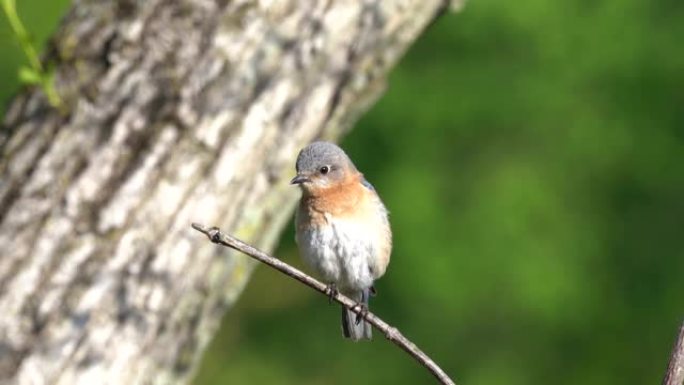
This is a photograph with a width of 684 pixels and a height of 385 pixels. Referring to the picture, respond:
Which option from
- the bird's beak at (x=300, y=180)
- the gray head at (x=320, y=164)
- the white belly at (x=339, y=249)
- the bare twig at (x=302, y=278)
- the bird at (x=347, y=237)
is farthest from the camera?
the white belly at (x=339, y=249)

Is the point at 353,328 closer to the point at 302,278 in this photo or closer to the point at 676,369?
the point at 302,278

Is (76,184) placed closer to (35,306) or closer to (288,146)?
(35,306)

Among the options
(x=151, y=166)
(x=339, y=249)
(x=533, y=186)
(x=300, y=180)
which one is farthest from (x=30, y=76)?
(x=533, y=186)

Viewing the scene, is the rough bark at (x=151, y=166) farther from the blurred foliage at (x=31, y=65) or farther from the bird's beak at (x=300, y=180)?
the bird's beak at (x=300, y=180)

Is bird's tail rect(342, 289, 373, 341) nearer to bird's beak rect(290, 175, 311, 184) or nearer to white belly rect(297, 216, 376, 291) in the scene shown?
white belly rect(297, 216, 376, 291)

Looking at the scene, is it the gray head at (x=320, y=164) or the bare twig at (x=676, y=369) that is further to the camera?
the gray head at (x=320, y=164)

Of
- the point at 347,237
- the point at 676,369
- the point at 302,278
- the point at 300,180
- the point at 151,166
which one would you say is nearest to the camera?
the point at 676,369

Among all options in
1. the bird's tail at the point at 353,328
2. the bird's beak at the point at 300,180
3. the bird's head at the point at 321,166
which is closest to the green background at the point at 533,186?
the bird's tail at the point at 353,328
